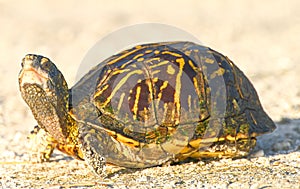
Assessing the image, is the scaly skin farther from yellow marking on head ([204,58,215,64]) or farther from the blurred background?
the blurred background

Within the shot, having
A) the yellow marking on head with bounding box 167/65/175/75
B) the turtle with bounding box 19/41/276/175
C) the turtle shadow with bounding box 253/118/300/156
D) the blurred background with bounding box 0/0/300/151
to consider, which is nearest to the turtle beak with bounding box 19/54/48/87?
the turtle with bounding box 19/41/276/175

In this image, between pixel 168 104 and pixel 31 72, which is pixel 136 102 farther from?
pixel 31 72

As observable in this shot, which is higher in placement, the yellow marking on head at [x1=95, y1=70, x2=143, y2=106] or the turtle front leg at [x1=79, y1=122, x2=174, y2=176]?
the yellow marking on head at [x1=95, y1=70, x2=143, y2=106]

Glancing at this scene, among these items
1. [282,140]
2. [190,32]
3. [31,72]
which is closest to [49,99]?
[31,72]

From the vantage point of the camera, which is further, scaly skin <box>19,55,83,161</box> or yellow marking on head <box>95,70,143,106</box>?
yellow marking on head <box>95,70,143,106</box>

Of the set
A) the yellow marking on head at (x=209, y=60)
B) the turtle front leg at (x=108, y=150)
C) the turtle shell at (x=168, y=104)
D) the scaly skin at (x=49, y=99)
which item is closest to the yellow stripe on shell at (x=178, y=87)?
the turtle shell at (x=168, y=104)

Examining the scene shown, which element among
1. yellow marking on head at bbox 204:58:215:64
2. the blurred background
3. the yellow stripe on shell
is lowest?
→ the yellow stripe on shell

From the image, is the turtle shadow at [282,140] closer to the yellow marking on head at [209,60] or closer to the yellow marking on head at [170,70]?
the yellow marking on head at [209,60]

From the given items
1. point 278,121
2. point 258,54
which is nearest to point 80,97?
point 278,121

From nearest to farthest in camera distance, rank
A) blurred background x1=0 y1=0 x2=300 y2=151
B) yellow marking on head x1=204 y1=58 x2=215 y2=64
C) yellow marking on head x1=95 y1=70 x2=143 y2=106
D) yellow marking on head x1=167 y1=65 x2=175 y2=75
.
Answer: yellow marking on head x1=95 y1=70 x2=143 y2=106 → yellow marking on head x1=167 y1=65 x2=175 y2=75 → yellow marking on head x1=204 y1=58 x2=215 y2=64 → blurred background x1=0 y1=0 x2=300 y2=151
